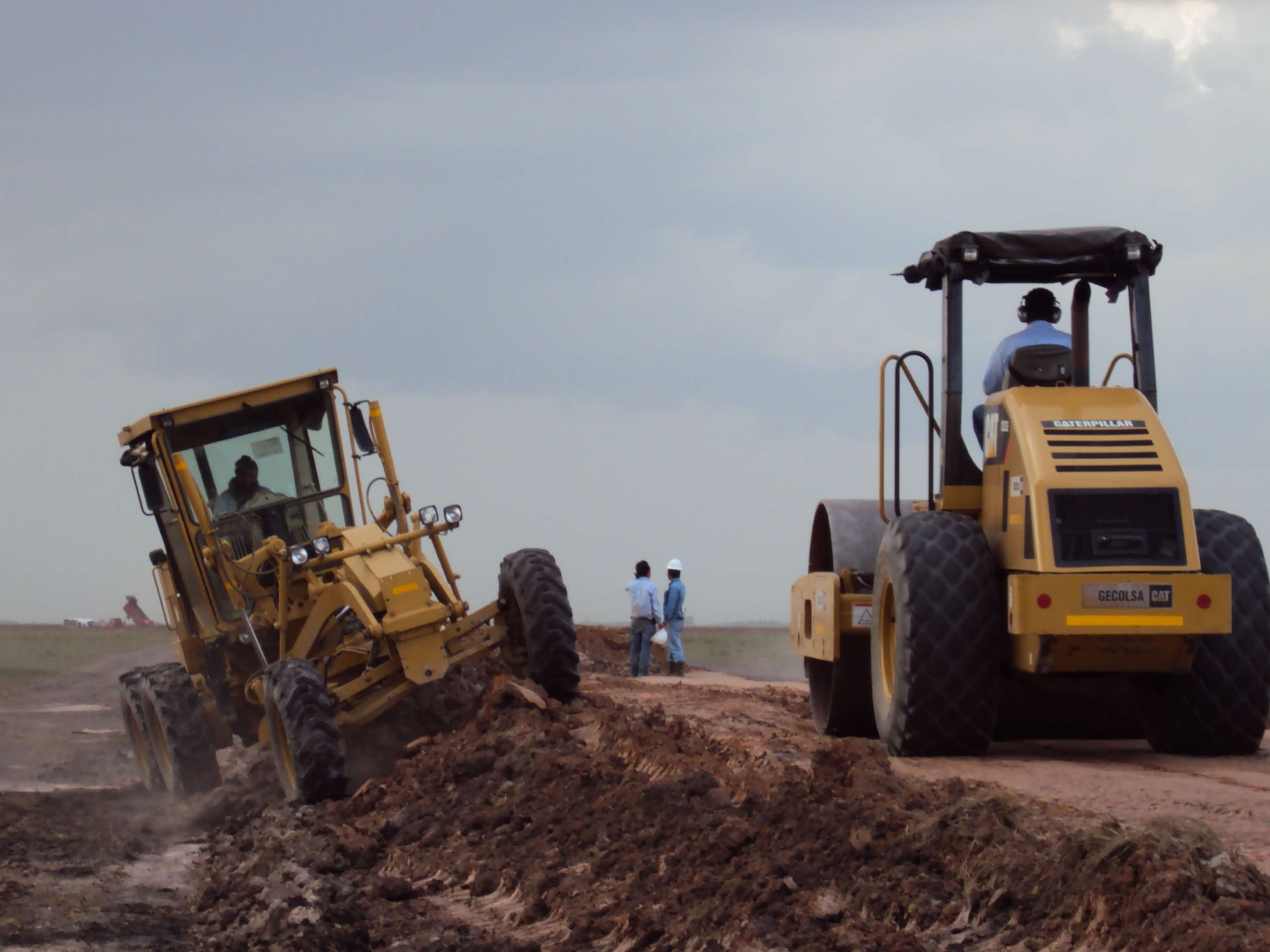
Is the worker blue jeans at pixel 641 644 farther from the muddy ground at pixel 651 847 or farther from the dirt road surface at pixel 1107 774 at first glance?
the dirt road surface at pixel 1107 774

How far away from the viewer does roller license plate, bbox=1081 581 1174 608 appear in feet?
28.5

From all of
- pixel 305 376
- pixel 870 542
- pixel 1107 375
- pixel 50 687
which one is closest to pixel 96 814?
pixel 305 376

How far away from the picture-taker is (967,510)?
10117 millimetres

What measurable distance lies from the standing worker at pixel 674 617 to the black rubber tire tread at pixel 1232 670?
15.0 metres

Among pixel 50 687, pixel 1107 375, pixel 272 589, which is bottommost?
pixel 50 687

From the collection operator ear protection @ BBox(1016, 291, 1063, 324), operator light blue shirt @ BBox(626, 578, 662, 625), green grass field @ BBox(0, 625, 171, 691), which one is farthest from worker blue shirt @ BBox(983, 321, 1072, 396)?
green grass field @ BBox(0, 625, 171, 691)

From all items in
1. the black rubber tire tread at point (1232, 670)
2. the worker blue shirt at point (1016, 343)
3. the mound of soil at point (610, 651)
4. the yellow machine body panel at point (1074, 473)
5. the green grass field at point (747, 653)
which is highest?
the worker blue shirt at point (1016, 343)

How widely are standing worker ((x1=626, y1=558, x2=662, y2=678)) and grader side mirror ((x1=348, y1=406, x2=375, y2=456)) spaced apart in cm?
1106

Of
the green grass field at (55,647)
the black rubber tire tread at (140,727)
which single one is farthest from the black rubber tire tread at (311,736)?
the green grass field at (55,647)

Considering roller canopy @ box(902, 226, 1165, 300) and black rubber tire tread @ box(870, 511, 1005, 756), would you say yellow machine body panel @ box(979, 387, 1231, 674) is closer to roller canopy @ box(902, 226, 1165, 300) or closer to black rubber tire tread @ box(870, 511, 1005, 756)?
black rubber tire tread @ box(870, 511, 1005, 756)

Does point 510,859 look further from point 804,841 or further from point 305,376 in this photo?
point 305,376

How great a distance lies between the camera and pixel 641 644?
2420cm

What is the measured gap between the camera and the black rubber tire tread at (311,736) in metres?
11.1

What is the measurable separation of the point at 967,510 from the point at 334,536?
16.9 ft
